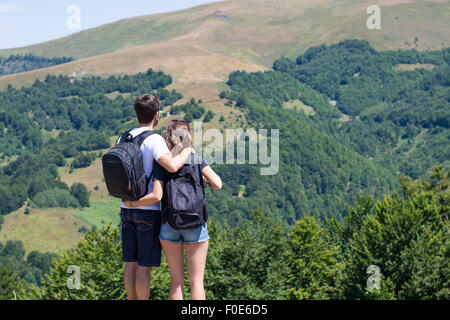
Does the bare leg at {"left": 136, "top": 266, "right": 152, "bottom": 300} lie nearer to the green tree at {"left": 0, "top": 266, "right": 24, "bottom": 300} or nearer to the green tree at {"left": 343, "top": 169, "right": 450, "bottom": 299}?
the green tree at {"left": 343, "top": 169, "right": 450, "bottom": 299}

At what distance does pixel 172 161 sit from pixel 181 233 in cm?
116

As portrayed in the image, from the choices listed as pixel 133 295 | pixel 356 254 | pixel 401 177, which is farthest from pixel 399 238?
pixel 133 295

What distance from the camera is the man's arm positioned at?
29.3 feet

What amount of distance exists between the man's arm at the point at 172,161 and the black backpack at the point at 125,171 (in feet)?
Answer: 1.24

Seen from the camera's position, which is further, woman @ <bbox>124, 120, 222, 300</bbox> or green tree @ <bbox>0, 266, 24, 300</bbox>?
green tree @ <bbox>0, 266, 24, 300</bbox>

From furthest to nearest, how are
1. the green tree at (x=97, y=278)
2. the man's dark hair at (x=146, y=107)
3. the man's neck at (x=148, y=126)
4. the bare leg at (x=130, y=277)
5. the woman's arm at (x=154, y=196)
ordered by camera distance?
the green tree at (x=97, y=278) → the bare leg at (x=130, y=277) → the man's neck at (x=148, y=126) → the man's dark hair at (x=146, y=107) → the woman's arm at (x=154, y=196)

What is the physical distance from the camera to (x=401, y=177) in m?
83.8

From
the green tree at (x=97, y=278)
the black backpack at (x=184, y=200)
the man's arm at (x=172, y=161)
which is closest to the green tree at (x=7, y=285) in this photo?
the green tree at (x=97, y=278)

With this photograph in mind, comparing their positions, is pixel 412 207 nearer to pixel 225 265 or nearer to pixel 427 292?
pixel 427 292

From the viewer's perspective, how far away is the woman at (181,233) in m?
9.16

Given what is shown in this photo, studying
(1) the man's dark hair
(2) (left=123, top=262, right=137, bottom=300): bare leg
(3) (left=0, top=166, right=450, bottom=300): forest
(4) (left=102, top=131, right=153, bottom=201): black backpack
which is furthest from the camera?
(3) (left=0, top=166, right=450, bottom=300): forest

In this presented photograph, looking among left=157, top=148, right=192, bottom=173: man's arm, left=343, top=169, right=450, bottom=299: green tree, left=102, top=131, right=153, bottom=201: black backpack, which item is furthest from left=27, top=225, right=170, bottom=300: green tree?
left=157, top=148, right=192, bottom=173: man's arm

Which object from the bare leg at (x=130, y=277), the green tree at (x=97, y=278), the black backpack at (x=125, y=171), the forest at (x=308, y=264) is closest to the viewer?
the black backpack at (x=125, y=171)

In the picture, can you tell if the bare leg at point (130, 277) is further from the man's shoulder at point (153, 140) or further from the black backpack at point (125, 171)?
the man's shoulder at point (153, 140)
